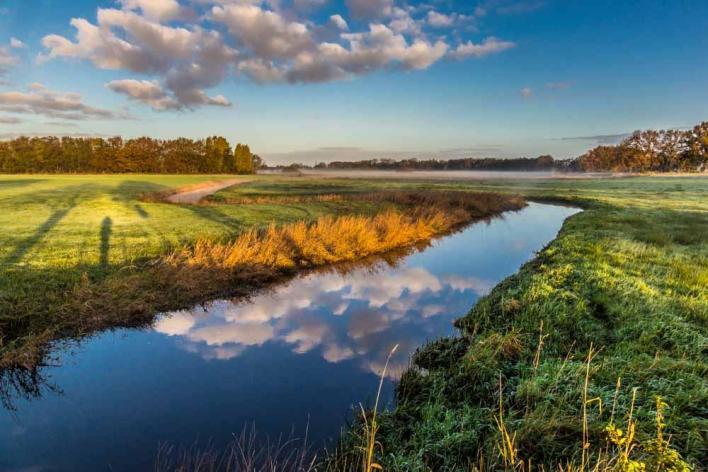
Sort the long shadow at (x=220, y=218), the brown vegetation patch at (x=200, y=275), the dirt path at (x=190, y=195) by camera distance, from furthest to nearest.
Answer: the dirt path at (x=190, y=195) < the long shadow at (x=220, y=218) < the brown vegetation patch at (x=200, y=275)

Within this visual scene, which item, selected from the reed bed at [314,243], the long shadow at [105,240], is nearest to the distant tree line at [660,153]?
the reed bed at [314,243]

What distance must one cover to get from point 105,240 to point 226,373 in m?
12.2

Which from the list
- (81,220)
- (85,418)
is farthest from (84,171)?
(85,418)

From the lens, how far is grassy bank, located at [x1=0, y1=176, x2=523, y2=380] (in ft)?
30.6

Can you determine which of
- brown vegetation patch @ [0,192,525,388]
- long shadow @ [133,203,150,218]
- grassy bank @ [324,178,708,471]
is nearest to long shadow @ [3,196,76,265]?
long shadow @ [133,203,150,218]

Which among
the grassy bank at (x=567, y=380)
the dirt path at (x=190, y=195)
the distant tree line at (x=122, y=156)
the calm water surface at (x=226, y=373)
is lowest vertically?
the calm water surface at (x=226, y=373)

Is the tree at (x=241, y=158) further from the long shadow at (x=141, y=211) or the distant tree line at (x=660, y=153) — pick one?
the distant tree line at (x=660, y=153)

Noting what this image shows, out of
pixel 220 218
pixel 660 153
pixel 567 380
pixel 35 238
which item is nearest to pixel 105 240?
pixel 35 238

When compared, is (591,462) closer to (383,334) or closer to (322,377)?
(322,377)

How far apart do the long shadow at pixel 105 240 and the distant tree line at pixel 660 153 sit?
6111 inches

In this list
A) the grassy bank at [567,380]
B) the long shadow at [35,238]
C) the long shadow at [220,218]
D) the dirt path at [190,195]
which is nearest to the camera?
the grassy bank at [567,380]

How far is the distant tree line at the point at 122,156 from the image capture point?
10981cm

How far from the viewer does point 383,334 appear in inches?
406

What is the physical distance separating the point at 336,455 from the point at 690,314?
856 cm
